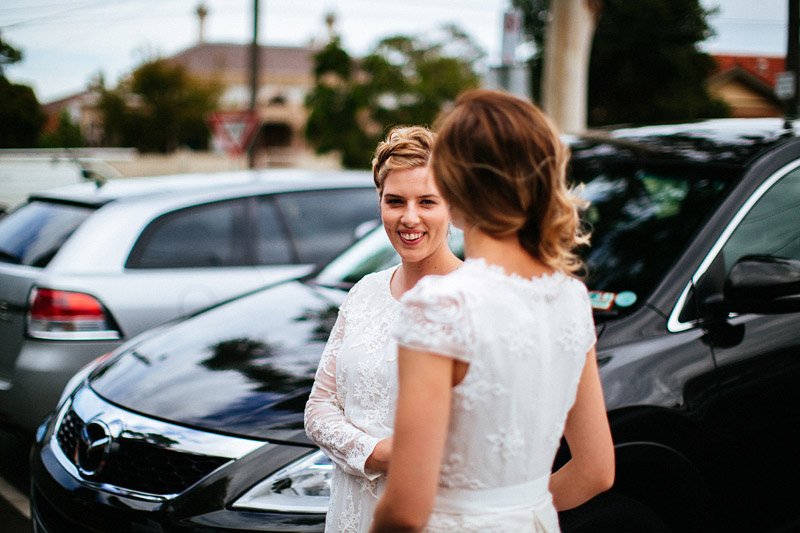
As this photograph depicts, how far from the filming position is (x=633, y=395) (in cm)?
245

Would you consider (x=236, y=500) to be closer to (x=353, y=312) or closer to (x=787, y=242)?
(x=353, y=312)

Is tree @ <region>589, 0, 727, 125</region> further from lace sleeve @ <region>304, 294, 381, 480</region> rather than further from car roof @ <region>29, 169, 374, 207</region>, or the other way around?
lace sleeve @ <region>304, 294, 381, 480</region>

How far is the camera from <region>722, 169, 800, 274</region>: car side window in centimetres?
285

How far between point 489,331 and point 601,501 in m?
1.15

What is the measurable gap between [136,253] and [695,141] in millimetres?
3185

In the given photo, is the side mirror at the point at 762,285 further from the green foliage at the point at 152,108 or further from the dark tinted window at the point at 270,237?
the green foliage at the point at 152,108

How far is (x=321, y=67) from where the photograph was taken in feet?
92.9

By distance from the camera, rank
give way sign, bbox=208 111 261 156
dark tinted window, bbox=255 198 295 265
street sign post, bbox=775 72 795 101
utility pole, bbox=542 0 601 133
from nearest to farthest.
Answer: dark tinted window, bbox=255 198 295 265, street sign post, bbox=775 72 795 101, utility pole, bbox=542 0 601 133, give way sign, bbox=208 111 261 156

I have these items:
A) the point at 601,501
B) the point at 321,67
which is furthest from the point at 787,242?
the point at 321,67

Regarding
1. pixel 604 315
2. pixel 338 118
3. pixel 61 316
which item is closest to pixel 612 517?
pixel 604 315

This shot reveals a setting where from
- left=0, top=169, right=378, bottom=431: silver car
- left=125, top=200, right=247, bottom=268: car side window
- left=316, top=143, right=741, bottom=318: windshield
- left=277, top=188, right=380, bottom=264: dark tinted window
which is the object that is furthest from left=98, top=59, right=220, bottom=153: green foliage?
left=316, top=143, right=741, bottom=318: windshield

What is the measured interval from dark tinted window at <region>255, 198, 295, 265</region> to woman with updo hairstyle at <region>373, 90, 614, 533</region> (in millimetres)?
3904

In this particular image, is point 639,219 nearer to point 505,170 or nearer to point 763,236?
point 763,236

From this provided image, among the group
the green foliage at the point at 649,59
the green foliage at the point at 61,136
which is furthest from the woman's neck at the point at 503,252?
the green foliage at the point at 649,59
